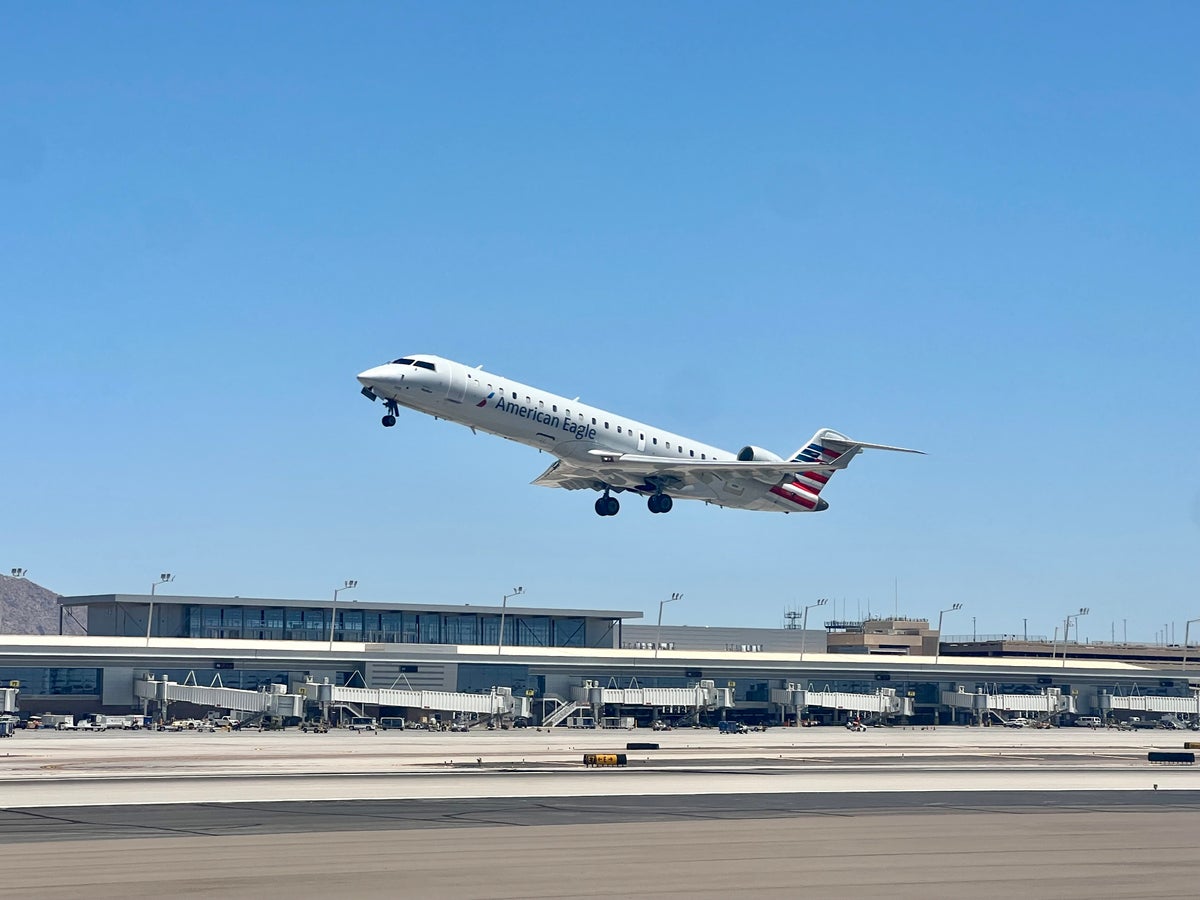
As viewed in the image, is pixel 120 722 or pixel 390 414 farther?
pixel 120 722

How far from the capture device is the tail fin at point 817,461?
86.1 m

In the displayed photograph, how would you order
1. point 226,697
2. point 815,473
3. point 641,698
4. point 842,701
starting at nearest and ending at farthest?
point 815,473 → point 226,697 → point 641,698 → point 842,701

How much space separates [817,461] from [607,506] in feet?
52.0

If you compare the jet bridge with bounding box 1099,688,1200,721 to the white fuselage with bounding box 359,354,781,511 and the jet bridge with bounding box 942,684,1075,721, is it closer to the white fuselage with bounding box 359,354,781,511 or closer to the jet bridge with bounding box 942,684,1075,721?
the jet bridge with bounding box 942,684,1075,721

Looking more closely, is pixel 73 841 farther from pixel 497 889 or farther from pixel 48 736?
pixel 48 736

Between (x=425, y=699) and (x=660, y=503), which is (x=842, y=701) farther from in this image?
(x=660, y=503)

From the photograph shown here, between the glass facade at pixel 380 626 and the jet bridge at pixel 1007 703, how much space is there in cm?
3890

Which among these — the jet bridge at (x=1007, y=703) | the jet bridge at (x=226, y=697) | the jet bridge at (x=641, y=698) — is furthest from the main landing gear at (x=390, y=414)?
the jet bridge at (x=1007, y=703)

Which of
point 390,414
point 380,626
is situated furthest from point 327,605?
point 390,414

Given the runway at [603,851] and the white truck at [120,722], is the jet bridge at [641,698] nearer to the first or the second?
the white truck at [120,722]

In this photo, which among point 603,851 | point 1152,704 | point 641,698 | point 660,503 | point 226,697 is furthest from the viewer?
point 1152,704

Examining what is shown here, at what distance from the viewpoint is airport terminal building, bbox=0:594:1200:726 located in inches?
4291

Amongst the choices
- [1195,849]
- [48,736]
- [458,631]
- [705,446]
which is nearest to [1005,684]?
[458,631]

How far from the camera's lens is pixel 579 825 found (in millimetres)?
37906
